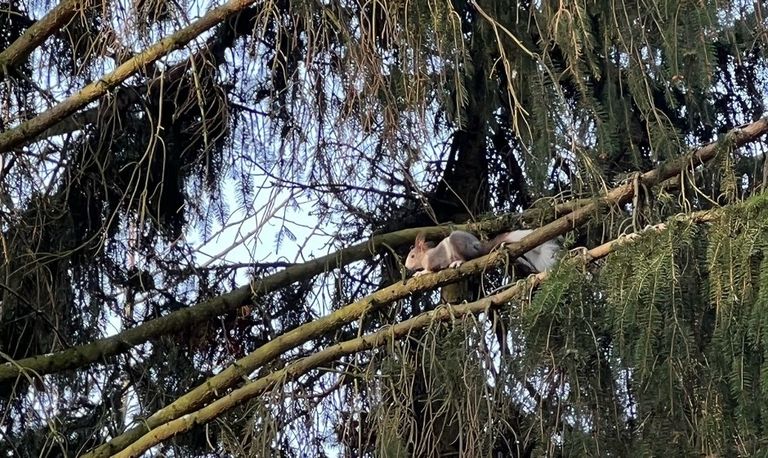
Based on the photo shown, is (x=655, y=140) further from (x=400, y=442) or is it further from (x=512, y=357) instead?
(x=400, y=442)

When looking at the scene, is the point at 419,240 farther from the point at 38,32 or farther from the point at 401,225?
the point at 38,32

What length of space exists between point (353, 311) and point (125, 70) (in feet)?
3.12

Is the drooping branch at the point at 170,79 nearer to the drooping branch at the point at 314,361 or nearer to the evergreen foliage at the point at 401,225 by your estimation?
the evergreen foliage at the point at 401,225

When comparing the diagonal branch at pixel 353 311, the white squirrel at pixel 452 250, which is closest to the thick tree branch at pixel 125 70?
the diagonal branch at pixel 353 311

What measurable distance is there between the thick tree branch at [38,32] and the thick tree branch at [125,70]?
0.23m

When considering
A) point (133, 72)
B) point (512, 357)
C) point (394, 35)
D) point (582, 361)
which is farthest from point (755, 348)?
point (133, 72)

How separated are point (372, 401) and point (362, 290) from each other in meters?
1.80

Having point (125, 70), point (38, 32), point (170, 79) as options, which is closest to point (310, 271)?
point (170, 79)

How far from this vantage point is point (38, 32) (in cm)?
350

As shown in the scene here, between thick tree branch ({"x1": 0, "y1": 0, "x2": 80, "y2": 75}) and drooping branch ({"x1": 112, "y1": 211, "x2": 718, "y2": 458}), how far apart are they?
1191mm

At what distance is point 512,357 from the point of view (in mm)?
2699

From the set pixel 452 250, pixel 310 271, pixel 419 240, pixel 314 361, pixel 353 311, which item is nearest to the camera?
pixel 314 361

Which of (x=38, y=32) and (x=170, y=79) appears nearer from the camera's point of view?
(x=38, y=32)

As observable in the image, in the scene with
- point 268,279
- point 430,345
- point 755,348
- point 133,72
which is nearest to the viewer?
point 755,348
